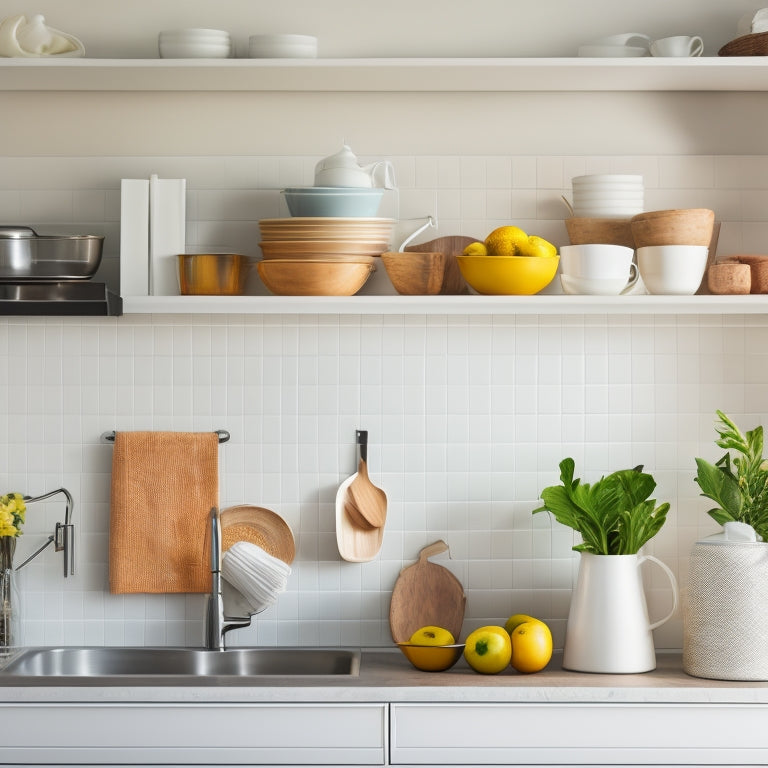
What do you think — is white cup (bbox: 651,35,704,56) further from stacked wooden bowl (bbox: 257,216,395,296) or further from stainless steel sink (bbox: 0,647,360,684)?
stainless steel sink (bbox: 0,647,360,684)

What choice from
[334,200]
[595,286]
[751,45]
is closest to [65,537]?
[334,200]

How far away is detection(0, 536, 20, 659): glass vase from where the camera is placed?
2.19 m

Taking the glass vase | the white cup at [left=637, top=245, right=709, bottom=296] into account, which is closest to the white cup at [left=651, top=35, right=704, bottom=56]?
the white cup at [left=637, top=245, right=709, bottom=296]

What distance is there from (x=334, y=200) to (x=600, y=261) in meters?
0.59

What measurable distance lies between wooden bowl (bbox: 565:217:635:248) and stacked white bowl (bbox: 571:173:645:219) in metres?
0.02

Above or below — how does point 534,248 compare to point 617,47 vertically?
below

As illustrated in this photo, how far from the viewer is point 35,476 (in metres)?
2.32

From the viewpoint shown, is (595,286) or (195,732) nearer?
(195,732)

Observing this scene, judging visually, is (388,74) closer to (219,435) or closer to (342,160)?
(342,160)

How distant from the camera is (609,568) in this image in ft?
6.79

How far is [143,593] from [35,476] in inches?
14.8

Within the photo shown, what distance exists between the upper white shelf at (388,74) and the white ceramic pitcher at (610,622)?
1051mm

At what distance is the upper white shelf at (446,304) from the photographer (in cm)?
212

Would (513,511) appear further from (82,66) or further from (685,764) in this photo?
(82,66)
